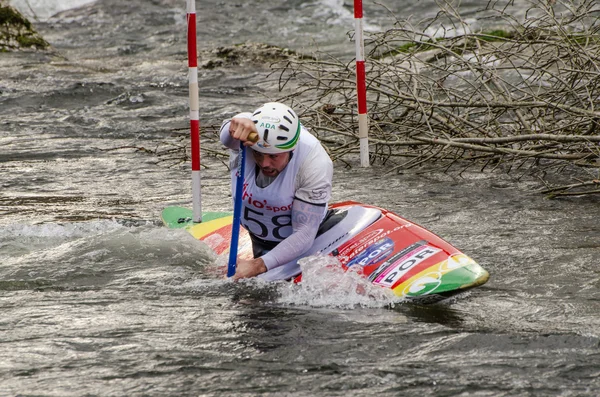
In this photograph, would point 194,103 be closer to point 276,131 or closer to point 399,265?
point 276,131

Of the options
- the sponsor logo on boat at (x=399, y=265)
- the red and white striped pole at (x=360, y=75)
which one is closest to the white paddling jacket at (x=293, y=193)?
the sponsor logo on boat at (x=399, y=265)

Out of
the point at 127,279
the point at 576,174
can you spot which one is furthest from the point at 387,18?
the point at 127,279

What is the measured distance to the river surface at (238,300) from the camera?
3.89 metres

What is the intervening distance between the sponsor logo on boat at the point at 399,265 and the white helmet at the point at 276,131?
0.83 m

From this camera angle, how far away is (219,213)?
21.4ft

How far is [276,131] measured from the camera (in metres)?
4.65

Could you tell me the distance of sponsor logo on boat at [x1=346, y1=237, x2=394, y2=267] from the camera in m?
5.05

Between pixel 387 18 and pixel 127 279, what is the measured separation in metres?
13.7

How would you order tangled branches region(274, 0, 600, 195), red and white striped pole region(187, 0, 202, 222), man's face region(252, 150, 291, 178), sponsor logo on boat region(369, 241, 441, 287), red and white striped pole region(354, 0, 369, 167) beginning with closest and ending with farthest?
man's face region(252, 150, 291, 178) < sponsor logo on boat region(369, 241, 441, 287) < red and white striped pole region(187, 0, 202, 222) < tangled branches region(274, 0, 600, 195) < red and white striped pole region(354, 0, 369, 167)

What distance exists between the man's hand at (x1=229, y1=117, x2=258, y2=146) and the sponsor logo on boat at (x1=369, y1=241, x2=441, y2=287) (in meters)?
0.99

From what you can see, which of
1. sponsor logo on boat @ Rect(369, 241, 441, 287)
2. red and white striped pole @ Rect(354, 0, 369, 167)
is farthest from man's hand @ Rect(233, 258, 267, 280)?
red and white striped pole @ Rect(354, 0, 369, 167)

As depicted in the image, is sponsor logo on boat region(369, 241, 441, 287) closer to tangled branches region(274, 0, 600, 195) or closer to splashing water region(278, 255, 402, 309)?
splashing water region(278, 255, 402, 309)

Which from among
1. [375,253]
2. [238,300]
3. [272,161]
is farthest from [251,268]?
[375,253]

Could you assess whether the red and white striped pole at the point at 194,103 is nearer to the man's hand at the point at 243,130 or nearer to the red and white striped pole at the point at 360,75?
the man's hand at the point at 243,130
